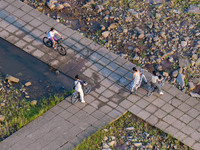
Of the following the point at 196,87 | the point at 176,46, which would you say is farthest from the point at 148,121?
the point at 176,46

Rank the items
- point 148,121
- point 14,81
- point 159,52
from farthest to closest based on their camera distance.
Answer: point 159,52 → point 14,81 → point 148,121

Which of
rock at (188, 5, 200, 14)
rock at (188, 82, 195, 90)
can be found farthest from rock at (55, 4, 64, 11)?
rock at (188, 82, 195, 90)

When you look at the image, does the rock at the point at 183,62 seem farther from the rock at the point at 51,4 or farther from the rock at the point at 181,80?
the rock at the point at 51,4

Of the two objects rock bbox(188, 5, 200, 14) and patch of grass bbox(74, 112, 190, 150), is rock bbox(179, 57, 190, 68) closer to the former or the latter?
rock bbox(188, 5, 200, 14)

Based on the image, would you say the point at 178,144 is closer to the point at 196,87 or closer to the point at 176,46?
the point at 196,87

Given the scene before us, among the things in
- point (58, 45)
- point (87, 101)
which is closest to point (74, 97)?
point (87, 101)

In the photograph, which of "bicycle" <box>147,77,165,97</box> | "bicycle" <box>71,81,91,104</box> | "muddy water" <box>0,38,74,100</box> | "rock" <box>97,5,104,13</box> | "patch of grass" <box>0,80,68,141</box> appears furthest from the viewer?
"rock" <box>97,5,104,13</box>

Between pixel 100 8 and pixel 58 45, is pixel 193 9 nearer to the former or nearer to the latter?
pixel 100 8
